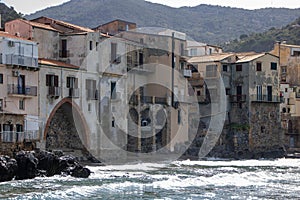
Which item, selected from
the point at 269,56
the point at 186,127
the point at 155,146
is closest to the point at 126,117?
the point at 155,146

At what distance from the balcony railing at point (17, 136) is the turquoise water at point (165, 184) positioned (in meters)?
5.11

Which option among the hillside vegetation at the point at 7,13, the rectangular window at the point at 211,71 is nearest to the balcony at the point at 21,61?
the rectangular window at the point at 211,71

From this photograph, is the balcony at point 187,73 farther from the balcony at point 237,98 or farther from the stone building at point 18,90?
the stone building at point 18,90

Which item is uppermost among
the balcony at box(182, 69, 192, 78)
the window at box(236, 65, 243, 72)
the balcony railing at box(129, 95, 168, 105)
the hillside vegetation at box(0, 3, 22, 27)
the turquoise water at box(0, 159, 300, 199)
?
the hillside vegetation at box(0, 3, 22, 27)

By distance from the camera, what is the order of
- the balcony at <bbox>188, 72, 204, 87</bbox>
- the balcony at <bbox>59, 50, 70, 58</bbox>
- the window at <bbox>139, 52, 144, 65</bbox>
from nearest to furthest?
1. the balcony at <bbox>59, 50, 70, 58</bbox>
2. the window at <bbox>139, 52, 144, 65</bbox>
3. the balcony at <bbox>188, 72, 204, 87</bbox>

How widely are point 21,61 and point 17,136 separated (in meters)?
6.17

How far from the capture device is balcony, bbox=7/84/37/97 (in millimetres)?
49719

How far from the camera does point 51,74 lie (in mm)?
53812

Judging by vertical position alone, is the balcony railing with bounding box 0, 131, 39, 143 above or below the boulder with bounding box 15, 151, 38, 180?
above

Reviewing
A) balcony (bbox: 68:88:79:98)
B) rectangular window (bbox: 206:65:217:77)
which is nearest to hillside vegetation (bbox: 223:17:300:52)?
rectangular window (bbox: 206:65:217:77)

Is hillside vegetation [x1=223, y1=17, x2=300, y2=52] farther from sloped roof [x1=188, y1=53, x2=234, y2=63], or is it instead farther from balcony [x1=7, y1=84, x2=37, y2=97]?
balcony [x1=7, y1=84, x2=37, y2=97]

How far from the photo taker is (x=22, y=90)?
167 feet

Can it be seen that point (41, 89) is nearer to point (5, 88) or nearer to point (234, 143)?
point (5, 88)

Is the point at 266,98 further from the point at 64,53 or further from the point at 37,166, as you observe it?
the point at 37,166
